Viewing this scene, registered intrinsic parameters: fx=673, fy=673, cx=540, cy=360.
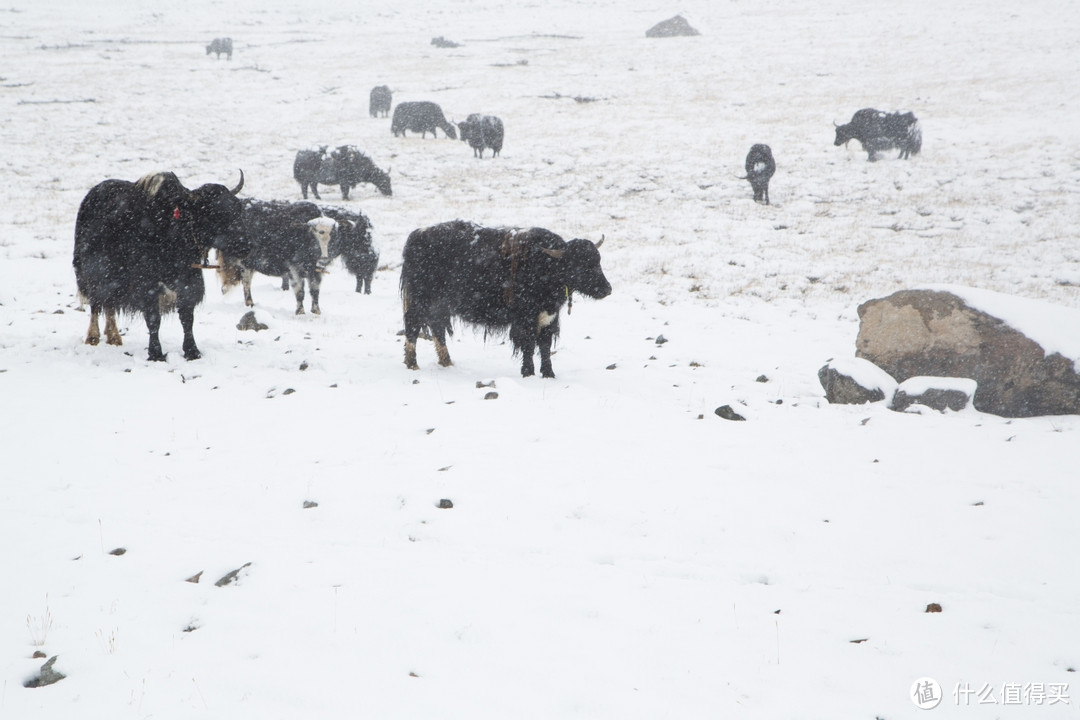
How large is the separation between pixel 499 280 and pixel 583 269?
38.0 inches

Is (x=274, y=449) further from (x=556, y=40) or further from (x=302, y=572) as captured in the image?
(x=556, y=40)

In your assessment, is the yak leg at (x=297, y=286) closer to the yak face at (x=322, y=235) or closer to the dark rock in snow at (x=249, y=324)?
the yak face at (x=322, y=235)

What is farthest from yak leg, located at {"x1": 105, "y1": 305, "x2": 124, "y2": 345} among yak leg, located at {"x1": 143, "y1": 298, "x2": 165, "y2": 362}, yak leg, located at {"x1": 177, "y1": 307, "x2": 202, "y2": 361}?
yak leg, located at {"x1": 177, "y1": 307, "x2": 202, "y2": 361}

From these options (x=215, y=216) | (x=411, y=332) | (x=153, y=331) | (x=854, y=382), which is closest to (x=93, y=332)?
(x=153, y=331)

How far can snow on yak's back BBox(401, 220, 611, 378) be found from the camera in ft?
24.7

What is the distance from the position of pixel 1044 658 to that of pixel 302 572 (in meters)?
3.55

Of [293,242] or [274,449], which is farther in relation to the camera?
[293,242]

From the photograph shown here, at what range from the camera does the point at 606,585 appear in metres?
3.53

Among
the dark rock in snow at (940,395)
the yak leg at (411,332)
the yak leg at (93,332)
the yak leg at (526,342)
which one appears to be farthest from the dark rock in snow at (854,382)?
the yak leg at (93,332)

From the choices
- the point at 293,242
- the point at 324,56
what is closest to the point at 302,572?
the point at 293,242

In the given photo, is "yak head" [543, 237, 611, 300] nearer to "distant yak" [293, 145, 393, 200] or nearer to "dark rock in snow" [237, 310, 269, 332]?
"dark rock in snow" [237, 310, 269, 332]

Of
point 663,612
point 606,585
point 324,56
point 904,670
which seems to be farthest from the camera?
point 324,56

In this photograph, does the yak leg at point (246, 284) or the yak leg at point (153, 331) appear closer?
the yak leg at point (153, 331)

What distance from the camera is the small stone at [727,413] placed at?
6203 millimetres
